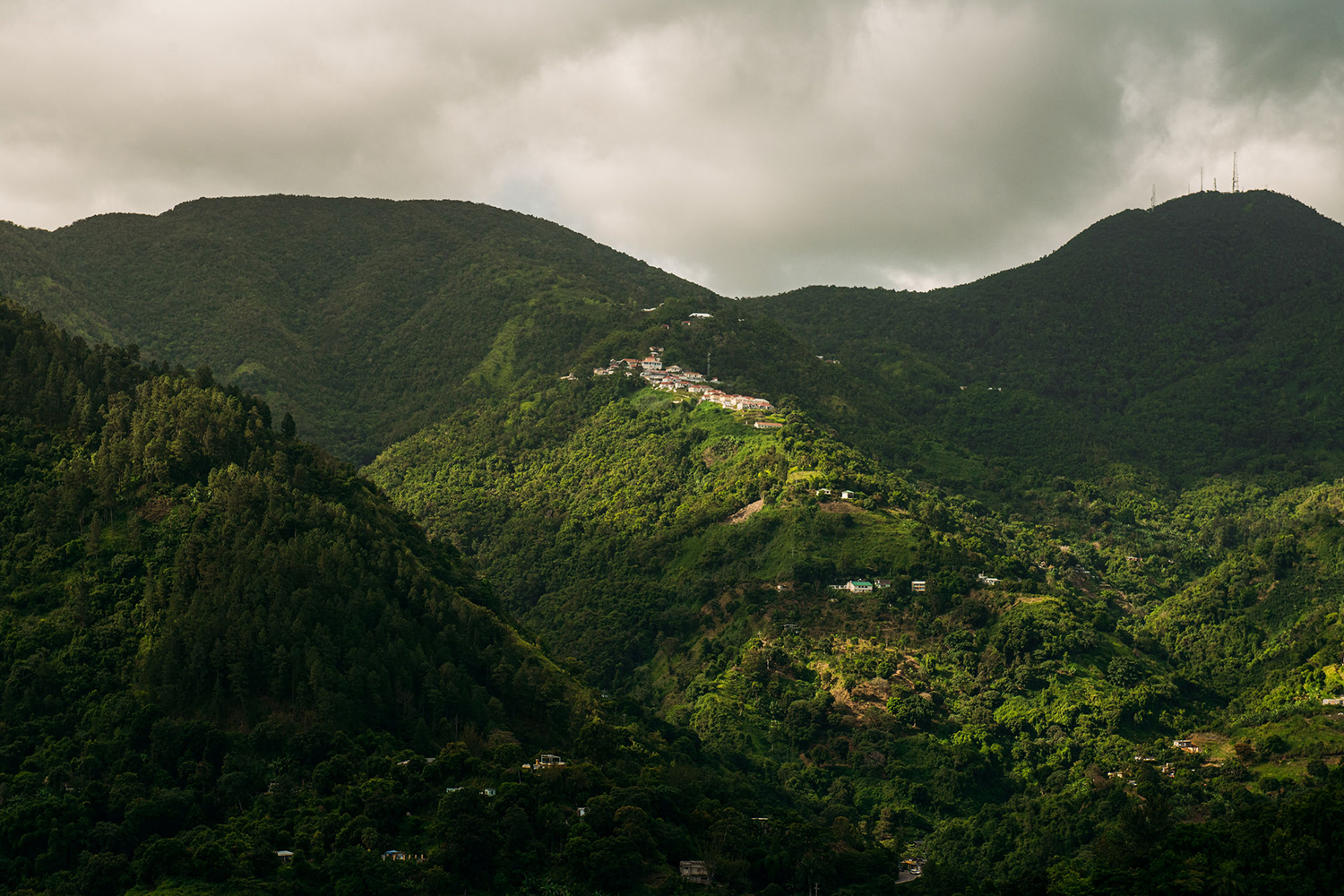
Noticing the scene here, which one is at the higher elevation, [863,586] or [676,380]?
[676,380]

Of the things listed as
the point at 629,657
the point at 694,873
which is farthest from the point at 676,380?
the point at 694,873

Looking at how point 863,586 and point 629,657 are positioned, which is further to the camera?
point 629,657

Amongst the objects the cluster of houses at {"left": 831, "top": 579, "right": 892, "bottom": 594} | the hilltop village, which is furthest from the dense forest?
the hilltop village

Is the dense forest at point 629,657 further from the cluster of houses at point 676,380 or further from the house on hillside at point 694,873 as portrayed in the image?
the cluster of houses at point 676,380

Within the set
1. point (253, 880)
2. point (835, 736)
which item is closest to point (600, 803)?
point (253, 880)

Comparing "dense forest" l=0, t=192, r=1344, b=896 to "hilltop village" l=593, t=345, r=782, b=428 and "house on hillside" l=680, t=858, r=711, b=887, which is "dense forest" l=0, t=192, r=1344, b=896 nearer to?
"house on hillside" l=680, t=858, r=711, b=887

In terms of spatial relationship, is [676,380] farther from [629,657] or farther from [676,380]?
[629,657]
